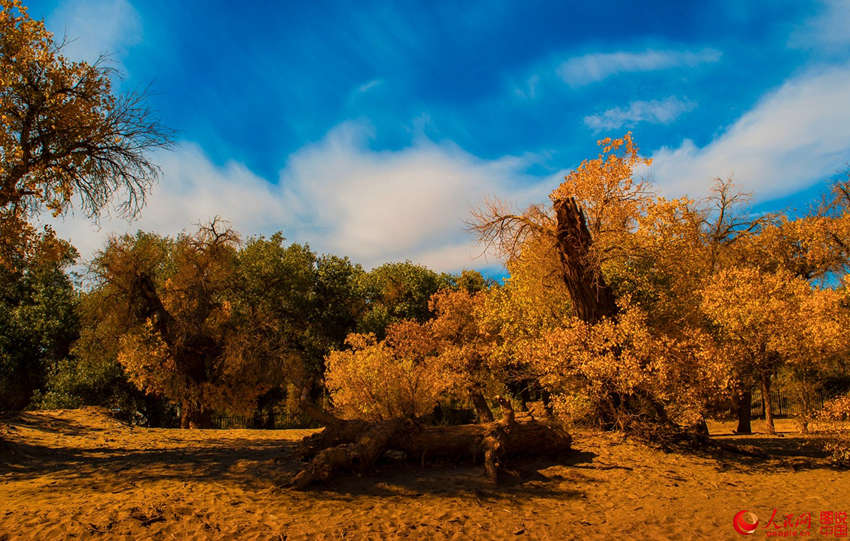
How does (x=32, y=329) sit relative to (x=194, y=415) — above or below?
above

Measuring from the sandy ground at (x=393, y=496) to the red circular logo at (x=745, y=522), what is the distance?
113 mm

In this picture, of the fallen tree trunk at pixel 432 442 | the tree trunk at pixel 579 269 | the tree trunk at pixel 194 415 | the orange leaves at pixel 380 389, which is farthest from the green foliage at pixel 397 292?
the fallen tree trunk at pixel 432 442

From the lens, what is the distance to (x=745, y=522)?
25.1ft

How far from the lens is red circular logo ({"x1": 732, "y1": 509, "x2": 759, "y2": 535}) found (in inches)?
287

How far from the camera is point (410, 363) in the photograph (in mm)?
15945

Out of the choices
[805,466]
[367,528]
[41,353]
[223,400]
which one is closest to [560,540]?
[367,528]

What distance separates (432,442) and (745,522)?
573 centimetres

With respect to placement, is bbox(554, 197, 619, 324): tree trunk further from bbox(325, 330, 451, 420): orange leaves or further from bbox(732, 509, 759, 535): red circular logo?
bbox(732, 509, 759, 535): red circular logo

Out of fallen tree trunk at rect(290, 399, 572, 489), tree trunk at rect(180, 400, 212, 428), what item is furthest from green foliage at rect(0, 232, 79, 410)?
fallen tree trunk at rect(290, 399, 572, 489)

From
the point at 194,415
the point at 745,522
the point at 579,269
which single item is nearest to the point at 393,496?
the point at 745,522

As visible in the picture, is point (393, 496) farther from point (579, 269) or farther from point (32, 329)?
point (32, 329)

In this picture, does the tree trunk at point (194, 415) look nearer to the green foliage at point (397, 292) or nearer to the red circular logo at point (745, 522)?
the green foliage at point (397, 292)

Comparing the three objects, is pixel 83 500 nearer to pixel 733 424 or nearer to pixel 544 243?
pixel 544 243

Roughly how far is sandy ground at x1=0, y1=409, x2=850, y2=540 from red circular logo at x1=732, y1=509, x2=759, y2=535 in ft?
0.37
